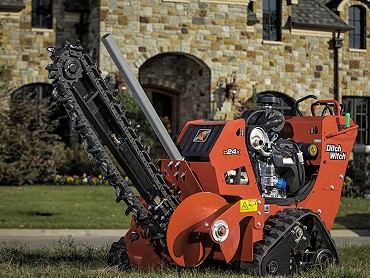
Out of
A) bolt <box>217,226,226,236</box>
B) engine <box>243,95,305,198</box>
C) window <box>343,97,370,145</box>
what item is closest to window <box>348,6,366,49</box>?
window <box>343,97,370,145</box>

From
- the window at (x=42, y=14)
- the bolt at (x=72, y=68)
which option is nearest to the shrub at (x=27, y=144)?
the window at (x=42, y=14)

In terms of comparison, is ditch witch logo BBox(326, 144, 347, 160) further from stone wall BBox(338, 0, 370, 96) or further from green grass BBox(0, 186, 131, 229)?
stone wall BBox(338, 0, 370, 96)

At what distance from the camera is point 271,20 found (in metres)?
26.7

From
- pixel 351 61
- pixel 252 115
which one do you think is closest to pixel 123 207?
pixel 252 115

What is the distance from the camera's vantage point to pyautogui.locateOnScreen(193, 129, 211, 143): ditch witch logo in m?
7.47

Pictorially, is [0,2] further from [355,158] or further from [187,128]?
[187,128]

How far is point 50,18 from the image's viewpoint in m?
24.2

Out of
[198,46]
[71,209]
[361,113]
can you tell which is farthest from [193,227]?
[361,113]

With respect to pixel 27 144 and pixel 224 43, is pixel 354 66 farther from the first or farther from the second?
pixel 27 144

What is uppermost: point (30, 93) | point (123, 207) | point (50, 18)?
point (50, 18)

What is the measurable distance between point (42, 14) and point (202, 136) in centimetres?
1780

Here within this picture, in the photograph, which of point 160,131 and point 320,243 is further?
point 320,243

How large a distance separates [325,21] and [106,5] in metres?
8.54

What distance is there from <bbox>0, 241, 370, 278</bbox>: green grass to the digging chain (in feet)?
1.41
